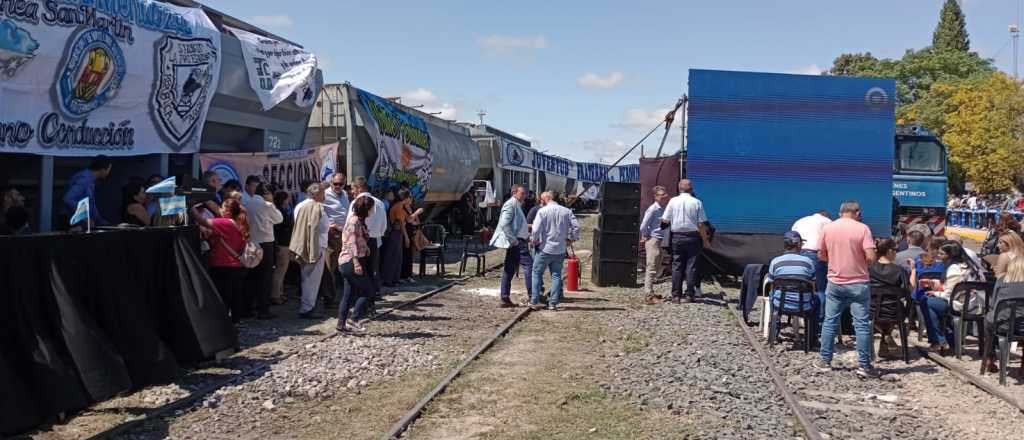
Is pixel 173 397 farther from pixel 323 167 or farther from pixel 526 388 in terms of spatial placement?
pixel 323 167

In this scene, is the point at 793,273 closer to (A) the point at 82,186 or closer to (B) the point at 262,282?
(B) the point at 262,282

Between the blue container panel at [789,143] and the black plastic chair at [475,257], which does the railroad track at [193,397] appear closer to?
the black plastic chair at [475,257]

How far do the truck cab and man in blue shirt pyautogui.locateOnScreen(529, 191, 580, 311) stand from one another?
10.9m

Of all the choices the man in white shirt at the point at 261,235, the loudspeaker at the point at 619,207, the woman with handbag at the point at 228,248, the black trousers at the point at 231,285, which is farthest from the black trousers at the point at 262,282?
the loudspeaker at the point at 619,207

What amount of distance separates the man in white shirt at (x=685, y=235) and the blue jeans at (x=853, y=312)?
168 inches

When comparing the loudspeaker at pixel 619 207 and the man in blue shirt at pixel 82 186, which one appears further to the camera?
the loudspeaker at pixel 619 207

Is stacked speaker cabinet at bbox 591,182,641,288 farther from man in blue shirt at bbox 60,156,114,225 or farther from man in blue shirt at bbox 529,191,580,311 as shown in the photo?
man in blue shirt at bbox 60,156,114,225

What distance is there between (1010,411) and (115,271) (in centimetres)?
745

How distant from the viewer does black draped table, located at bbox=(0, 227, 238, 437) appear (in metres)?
5.38

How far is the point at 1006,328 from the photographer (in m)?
7.73

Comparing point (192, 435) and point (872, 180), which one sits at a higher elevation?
point (872, 180)

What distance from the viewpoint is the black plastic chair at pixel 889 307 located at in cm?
860

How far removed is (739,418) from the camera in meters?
6.40

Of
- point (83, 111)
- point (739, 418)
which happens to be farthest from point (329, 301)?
point (739, 418)
